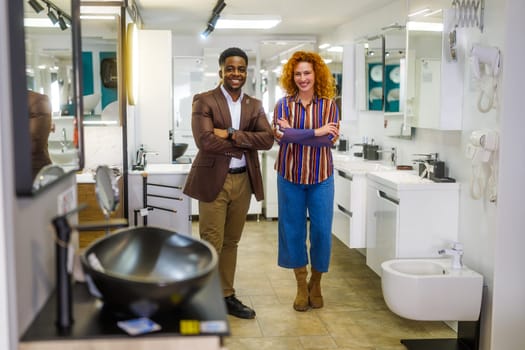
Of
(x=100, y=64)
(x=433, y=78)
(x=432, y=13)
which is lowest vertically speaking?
(x=433, y=78)

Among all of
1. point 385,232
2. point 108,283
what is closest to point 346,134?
point 385,232

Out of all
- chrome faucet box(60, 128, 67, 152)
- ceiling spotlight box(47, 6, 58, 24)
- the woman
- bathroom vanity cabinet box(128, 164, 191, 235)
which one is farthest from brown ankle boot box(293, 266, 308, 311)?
ceiling spotlight box(47, 6, 58, 24)

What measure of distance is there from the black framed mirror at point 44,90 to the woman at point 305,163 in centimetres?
150

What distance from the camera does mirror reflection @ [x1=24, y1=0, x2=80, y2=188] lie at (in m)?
2.31

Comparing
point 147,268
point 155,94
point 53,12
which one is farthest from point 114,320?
point 155,94

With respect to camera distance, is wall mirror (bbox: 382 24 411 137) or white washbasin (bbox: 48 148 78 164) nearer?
white washbasin (bbox: 48 148 78 164)

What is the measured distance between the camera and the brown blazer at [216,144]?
12.4ft

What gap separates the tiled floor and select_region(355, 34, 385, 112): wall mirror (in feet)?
5.13

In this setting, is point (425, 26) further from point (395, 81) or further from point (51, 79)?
point (51, 79)

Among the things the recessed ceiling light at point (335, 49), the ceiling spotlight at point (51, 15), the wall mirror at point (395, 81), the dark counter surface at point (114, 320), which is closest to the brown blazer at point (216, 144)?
the ceiling spotlight at point (51, 15)

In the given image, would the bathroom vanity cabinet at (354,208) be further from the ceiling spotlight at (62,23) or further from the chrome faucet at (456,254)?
the ceiling spotlight at (62,23)

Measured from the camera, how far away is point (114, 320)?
1.65m

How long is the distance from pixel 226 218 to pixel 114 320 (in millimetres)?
2354

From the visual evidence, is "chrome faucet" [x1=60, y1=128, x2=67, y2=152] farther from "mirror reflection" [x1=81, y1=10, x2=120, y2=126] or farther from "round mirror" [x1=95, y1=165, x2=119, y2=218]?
"mirror reflection" [x1=81, y1=10, x2=120, y2=126]
